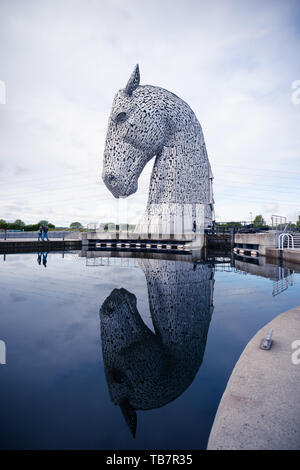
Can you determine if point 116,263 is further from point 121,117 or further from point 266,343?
point 121,117

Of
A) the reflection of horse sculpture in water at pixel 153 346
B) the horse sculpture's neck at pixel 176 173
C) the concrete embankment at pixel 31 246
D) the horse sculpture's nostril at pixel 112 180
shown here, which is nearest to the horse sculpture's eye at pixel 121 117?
the horse sculpture's neck at pixel 176 173

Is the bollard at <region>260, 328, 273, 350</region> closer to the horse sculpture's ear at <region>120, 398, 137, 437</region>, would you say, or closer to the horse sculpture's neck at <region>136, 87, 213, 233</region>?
the horse sculpture's ear at <region>120, 398, 137, 437</region>

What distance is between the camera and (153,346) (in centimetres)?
295

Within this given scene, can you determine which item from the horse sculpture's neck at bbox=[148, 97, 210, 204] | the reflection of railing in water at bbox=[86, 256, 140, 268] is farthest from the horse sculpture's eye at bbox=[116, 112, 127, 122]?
the reflection of railing in water at bbox=[86, 256, 140, 268]

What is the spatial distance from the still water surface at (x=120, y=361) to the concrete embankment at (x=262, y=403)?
0.58 ft

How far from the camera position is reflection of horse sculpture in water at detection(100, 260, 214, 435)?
6.94 ft

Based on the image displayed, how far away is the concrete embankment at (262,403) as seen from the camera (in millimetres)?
1404

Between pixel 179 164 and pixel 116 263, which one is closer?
pixel 116 263

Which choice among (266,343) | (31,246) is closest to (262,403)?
(266,343)

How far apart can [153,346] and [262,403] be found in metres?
1.42

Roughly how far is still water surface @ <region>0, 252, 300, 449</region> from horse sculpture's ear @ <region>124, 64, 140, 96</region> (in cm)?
1361

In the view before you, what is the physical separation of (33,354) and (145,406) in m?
1.43
